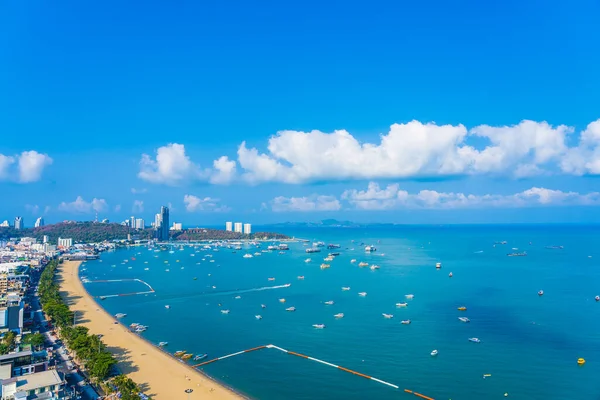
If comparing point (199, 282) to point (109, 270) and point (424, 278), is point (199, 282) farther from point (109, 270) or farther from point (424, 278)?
point (424, 278)

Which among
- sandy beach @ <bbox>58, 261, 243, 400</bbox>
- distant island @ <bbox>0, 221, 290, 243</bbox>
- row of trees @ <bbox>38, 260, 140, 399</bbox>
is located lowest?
sandy beach @ <bbox>58, 261, 243, 400</bbox>

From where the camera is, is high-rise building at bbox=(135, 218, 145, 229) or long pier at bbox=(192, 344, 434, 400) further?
high-rise building at bbox=(135, 218, 145, 229)

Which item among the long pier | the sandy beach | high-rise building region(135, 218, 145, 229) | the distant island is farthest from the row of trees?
high-rise building region(135, 218, 145, 229)

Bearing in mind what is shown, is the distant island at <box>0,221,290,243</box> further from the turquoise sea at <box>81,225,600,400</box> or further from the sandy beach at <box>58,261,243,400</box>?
the sandy beach at <box>58,261,243,400</box>

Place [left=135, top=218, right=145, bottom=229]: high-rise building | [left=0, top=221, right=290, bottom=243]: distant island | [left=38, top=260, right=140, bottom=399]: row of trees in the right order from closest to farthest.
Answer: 1. [left=38, top=260, right=140, bottom=399]: row of trees
2. [left=0, top=221, right=290, bottom=243]: distant island
3. [left=135, top=218, right=145, bottom=229]: high-rise building

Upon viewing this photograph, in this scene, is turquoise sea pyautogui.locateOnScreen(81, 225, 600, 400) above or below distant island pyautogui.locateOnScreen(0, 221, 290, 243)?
below

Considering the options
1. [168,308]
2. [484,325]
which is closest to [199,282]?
[168,308]

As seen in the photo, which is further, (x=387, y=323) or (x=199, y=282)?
(x=199, y=282)
